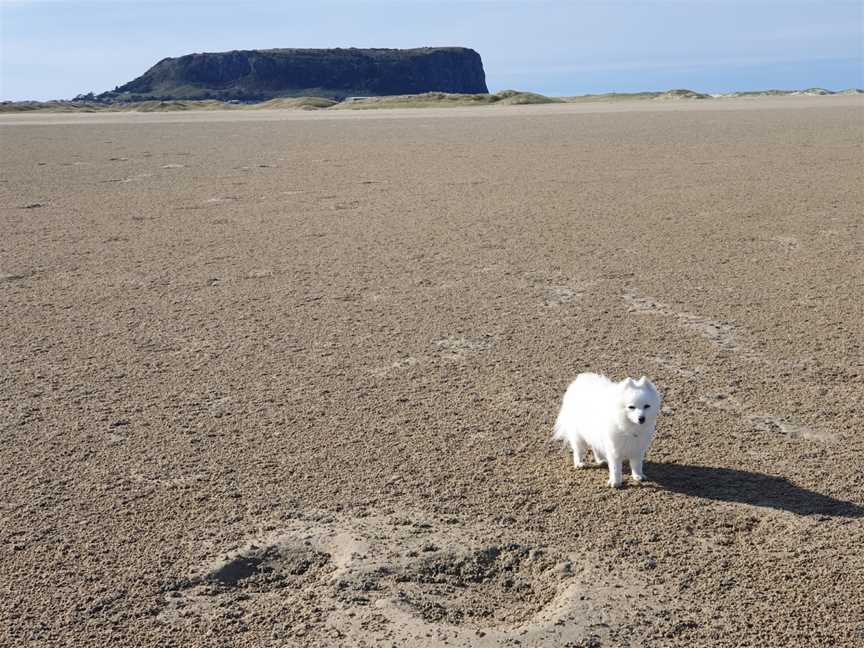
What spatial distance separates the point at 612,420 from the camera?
4.89m

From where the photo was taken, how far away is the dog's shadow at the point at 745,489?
4742 millimetres

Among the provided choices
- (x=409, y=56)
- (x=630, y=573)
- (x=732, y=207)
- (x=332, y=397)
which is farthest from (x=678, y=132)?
(x=409, y=56)

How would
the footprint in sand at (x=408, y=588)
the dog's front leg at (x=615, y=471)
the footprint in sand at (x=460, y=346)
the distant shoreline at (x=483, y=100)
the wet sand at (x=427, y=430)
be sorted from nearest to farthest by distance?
the footprint in sand at (x=408, y=588)
the wet sand at (x=427, y=430)
the dog's front leg at (x=615, y=471)
the footprint in sand at (x=460, y=346)
the distant shoreline at (x=483, y=100)

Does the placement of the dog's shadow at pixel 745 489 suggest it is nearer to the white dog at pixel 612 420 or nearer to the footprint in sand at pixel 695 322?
the white dog at pixel 612 420

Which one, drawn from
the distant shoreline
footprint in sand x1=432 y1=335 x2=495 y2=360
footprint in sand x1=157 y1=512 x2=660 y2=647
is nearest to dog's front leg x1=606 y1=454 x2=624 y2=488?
footprint in sand x1=157 y1=512 x2=660 y2=647

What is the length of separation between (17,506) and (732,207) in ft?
36.1

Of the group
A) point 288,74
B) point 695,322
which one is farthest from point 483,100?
point 288,74

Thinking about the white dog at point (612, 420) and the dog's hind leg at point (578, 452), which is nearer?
the white dog at point (612, 420)

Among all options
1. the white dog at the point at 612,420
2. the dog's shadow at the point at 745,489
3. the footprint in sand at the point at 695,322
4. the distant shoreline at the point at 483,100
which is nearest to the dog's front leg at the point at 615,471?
the white dog at the point at 612,420

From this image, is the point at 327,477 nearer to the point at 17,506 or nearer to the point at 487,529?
the point at 487,529

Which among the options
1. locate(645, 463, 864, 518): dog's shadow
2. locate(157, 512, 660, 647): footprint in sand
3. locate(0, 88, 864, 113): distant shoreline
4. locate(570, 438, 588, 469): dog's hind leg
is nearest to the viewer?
locate(157, 512, 660, 647): footprint in sand

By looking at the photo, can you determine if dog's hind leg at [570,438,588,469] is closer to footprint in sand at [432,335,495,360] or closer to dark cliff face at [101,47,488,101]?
footprint in sand at [432,335,495,360]

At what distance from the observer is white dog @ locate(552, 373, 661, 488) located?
4785mm

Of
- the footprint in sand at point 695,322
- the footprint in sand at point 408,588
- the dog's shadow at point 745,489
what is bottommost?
the footprint in sand at point 408,588
